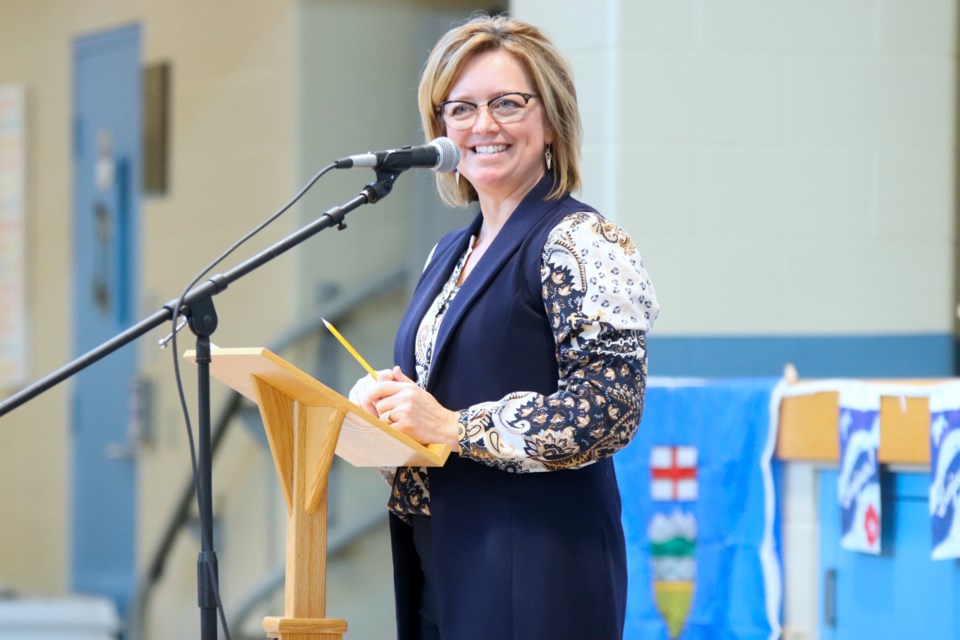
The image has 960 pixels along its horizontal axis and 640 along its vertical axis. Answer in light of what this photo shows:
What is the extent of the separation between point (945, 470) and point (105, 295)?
11.5 feet

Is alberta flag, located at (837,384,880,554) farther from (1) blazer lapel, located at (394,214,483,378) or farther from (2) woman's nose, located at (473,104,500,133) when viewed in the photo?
(2) woman's nose, located at (473,104,500,133)

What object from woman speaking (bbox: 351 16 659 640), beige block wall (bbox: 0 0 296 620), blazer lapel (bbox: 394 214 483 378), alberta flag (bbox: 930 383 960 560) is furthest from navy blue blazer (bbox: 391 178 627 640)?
beige block wall (bbox: 0 0 296 620)

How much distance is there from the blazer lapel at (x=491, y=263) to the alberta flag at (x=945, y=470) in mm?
1023

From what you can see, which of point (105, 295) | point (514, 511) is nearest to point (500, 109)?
point (514, 511)

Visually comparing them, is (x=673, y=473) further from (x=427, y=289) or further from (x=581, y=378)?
(x=581, y=378)

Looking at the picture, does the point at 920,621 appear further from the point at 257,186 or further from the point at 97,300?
the point at 97,300

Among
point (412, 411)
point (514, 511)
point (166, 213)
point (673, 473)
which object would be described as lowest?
point (673, 473)

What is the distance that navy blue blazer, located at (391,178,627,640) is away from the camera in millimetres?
1628

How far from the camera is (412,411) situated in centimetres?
156

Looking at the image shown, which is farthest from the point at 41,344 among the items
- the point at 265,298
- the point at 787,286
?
the point at 787,286

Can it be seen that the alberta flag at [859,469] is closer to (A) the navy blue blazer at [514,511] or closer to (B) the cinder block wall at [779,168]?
(B) the cinder block wall at [779,168]

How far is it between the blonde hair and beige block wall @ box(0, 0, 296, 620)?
8.40ft

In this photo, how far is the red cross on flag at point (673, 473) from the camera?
287cm

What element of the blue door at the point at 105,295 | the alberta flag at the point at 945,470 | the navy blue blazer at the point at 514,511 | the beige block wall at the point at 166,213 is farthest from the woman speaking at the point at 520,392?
the blue door at the point at 105,295
